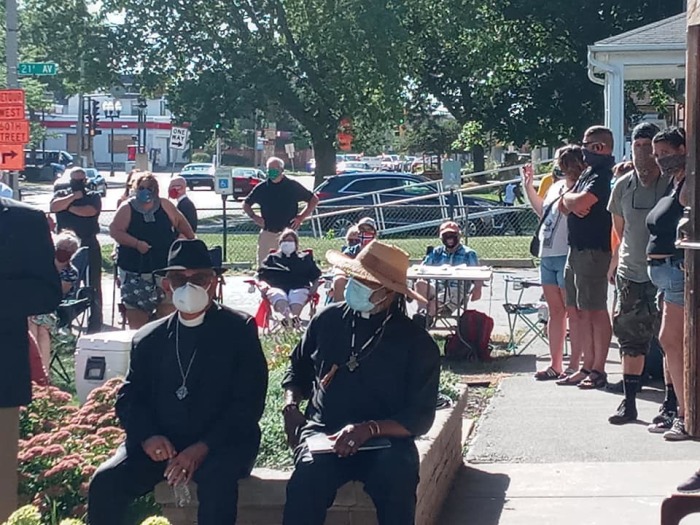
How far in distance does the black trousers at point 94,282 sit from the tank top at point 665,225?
6.77 metres

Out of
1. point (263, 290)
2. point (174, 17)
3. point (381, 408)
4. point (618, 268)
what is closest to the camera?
point (381, 408)

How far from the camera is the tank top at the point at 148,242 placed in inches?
380

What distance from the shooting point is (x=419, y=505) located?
16.0 ft

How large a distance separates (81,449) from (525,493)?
2255 mm

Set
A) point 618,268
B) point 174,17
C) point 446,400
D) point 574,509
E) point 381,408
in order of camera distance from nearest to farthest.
A: 1. point 381,408
2. point 574,509
3. point 446,400
4. point 618,268
5. point 174,17

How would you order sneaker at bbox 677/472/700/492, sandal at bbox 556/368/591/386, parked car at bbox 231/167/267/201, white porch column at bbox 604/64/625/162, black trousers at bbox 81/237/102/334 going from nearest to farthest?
sneaker at bbox 677/472/700/492 < sandal at bbox 556/368/591/386 < black trousers at bbox 81/237/102/334 < white porch column at bbox 604/64/625/162 < parked car at bbox 231/167/267/201

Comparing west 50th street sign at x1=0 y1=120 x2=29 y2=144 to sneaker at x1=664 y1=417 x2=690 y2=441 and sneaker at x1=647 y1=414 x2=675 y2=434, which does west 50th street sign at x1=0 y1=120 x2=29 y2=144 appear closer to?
sneaker at x1=647 y1=414 x2=675 y2=434

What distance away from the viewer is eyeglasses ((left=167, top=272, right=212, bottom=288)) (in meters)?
4.89

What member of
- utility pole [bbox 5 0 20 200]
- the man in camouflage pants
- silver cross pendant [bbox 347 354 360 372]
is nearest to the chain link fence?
utility pole [bbox 5 0 20 200]

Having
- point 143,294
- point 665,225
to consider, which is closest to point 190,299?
point 665,225

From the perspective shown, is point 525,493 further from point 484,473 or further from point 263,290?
point 263,290

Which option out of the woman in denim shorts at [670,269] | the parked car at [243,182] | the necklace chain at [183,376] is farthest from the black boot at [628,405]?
the parked car at [243,182]

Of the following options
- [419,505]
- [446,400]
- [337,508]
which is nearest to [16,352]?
[337,508]

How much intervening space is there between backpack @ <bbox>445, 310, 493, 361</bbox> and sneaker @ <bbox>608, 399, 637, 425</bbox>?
2751mm
